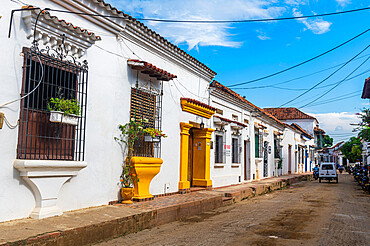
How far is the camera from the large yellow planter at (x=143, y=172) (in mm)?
8227

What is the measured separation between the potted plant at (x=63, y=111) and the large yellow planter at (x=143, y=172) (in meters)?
2.30

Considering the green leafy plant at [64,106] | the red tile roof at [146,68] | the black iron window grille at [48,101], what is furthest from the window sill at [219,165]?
the green leafy plant at [64,106]

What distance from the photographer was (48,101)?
6.27m

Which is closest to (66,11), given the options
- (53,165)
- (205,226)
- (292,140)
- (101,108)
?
(101,108)

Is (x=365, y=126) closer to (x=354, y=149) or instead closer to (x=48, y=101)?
(x=48, y=101)

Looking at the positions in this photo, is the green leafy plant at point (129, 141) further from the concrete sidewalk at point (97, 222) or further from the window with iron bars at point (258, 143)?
the window with iron bars at point (258, 143)

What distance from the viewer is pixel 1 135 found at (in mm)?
5359

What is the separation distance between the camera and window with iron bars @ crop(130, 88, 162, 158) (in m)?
8.71

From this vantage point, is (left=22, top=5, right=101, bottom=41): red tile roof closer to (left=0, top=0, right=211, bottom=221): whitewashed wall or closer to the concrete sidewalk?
(left=0, top=0, right=211, bottom=221): whitewashed wall

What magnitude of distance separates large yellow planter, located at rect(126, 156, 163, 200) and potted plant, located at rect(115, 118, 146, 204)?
0.40ft

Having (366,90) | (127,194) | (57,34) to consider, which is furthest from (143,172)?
(366,90)

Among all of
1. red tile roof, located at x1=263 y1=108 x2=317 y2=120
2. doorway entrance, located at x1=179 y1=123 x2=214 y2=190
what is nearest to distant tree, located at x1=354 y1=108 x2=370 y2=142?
doorway entrance, located at x1=179 y1=123 x2=214 y2=190

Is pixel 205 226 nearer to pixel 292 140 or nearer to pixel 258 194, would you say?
pixel 258 194

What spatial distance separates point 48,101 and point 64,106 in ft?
1.15
